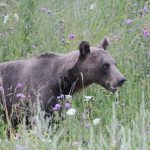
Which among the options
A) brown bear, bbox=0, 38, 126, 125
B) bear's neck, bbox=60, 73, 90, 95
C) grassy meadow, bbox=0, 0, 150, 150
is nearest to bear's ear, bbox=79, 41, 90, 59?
brown bear, bbox=0, 38, 126, 125

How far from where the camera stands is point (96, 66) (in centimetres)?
577

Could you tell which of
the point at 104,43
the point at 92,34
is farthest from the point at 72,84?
the point at 92,34

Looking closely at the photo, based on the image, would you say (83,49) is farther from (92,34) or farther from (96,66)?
(92,34)

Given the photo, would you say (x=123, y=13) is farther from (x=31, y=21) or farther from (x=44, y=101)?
(x=44, y=101)

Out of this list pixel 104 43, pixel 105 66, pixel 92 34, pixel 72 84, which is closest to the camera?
pixel 105 66

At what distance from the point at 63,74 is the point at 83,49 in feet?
1.06

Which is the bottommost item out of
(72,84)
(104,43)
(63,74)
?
(72,84)

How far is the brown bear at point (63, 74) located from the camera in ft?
18.3

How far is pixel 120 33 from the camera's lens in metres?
7.34

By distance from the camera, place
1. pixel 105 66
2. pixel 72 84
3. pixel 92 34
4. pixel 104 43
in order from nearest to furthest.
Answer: pixel 105 66 → pixel 72 84 → pixel 104 43 → pixel 92 34

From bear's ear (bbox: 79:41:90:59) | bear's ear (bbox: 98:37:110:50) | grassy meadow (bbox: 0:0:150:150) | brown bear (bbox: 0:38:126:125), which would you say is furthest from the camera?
grassy meadow (bbox: 0:0:150:150)

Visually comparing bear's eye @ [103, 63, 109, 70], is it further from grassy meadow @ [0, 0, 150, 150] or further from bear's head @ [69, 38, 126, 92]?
grassy meadow @ [0, 0, 150, 150]

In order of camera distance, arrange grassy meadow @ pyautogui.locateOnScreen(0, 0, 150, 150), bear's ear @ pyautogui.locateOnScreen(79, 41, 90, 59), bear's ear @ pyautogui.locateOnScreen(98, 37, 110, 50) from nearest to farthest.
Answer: bear's ear @ pyautogui.locateOnScreen(79, 41, 90, 59)
bear's ear @ pyautogui.locateOnScreen(98, 37, 110, 50)
grassy meadow @ pyautogui.locateOnScreen(0, 0, 150, 150)

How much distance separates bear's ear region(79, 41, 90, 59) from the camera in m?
5.69
